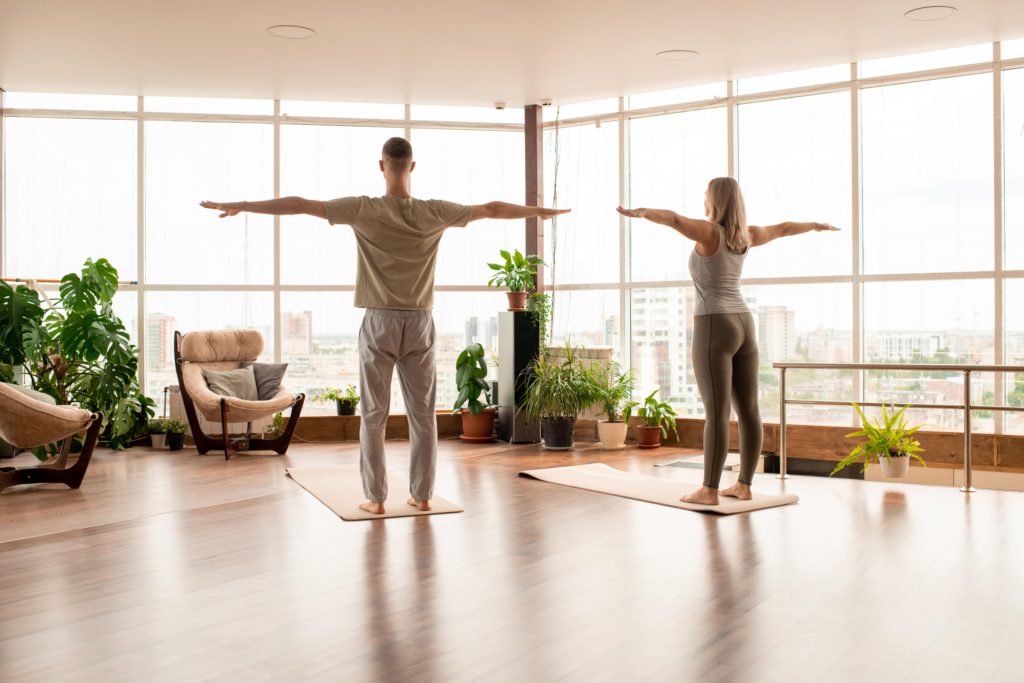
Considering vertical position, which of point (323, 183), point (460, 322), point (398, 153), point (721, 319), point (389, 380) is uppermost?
point (323, 183)

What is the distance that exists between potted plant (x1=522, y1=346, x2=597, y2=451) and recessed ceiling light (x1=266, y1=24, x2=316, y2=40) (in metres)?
3.09

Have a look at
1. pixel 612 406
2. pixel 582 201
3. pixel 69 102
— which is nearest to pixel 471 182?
pixel 582 201

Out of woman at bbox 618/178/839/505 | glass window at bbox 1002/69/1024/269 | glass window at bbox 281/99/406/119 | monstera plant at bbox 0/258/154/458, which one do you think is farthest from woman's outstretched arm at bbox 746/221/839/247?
monstera plant at bbox 0/258/154/458

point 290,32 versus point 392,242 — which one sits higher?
point 290,32

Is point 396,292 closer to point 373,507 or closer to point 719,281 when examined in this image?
point 373,507

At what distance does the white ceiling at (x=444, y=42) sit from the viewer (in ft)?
18.7

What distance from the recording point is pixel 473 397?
7664 millimetres

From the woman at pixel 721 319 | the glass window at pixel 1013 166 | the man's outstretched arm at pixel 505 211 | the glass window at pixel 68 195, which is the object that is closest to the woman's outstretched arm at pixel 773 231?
the woman at pixel 721 319

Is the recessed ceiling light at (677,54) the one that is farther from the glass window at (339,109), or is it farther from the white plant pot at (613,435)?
the white plant pot at (613,435)

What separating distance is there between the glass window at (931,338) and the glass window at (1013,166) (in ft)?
1.02

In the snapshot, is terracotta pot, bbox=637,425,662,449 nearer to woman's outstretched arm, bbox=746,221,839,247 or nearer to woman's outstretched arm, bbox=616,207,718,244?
woman's outstretched arm, bbox=746,221,839,247

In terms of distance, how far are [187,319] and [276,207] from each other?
4696 millimetres

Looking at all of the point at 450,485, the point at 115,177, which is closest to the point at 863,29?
the point at 450,485

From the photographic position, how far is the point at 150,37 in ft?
20.5
